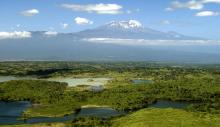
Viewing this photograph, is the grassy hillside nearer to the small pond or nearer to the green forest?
the green forest

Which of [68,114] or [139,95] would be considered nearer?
[68,114]

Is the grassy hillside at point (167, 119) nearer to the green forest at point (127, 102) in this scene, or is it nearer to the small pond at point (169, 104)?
the green forest at point (127, 102)

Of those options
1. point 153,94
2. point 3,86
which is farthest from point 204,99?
point 3,86

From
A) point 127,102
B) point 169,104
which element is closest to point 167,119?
point 127,102

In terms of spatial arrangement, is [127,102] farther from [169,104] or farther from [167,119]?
[167,119]

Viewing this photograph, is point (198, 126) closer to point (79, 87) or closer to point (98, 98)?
point (98, 98)

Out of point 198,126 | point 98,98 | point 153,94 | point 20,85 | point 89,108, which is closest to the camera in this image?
point 198,126

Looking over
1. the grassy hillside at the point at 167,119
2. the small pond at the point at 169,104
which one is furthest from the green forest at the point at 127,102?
the small pond at the point at 169,104

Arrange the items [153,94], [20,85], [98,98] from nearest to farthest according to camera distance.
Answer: [98,98] → [153,94] → [20,85]
